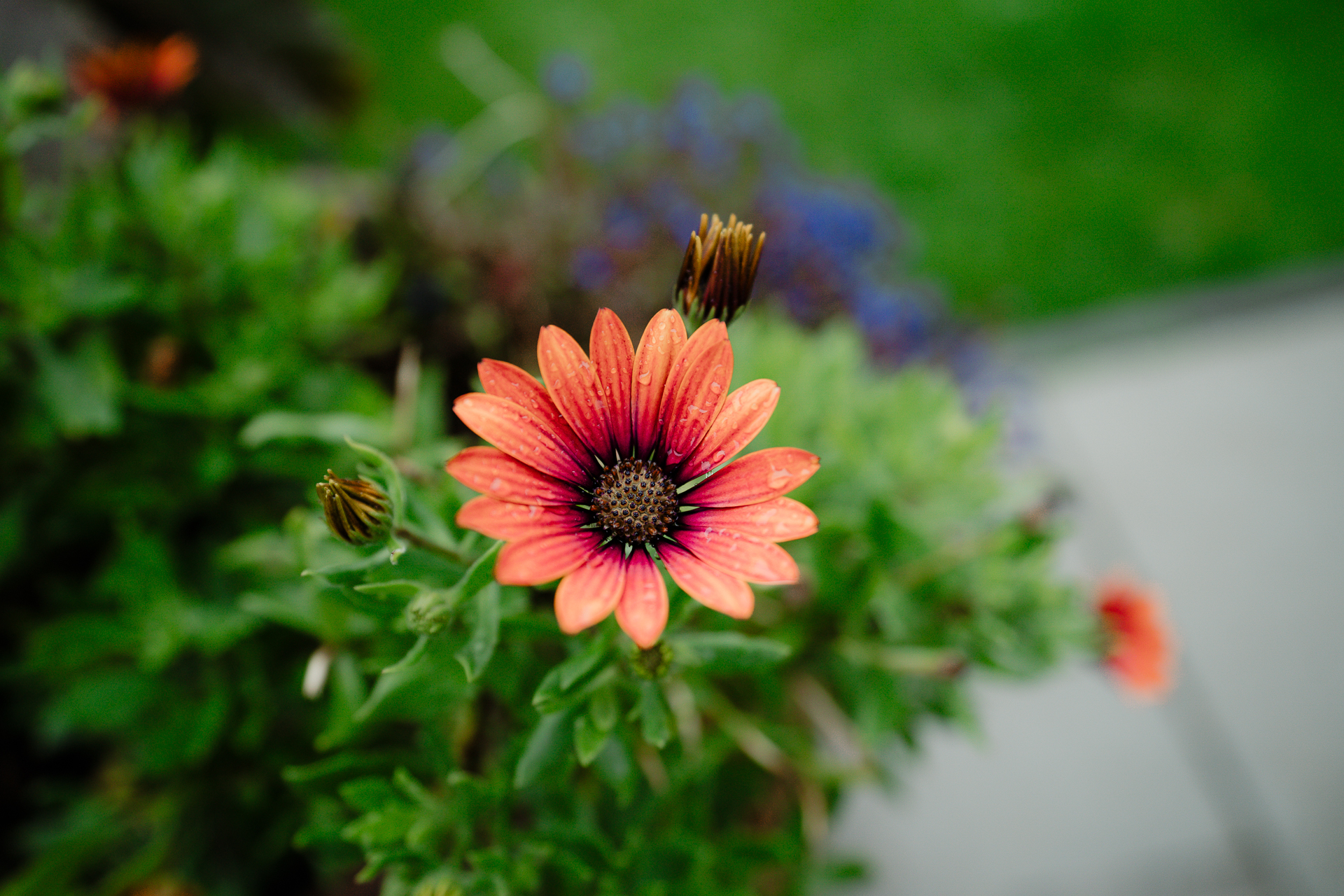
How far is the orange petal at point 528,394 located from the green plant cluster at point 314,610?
0.55 feet

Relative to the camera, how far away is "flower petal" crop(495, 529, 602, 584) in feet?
1.43

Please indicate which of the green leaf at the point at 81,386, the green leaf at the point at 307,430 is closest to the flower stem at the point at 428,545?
the green leaf at the point at 307,430

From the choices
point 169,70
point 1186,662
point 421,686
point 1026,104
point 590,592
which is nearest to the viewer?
point 590,592

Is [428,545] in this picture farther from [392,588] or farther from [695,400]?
[695,400]

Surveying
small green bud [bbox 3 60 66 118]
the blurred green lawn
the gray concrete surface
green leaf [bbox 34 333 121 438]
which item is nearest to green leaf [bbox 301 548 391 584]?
green leaf [bbox 34 333 121 438]

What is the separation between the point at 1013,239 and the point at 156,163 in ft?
6.13

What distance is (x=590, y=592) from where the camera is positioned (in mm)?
463

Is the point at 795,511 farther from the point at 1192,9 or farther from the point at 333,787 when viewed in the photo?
the point at 1192,9

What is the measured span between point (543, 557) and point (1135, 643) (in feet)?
2.53

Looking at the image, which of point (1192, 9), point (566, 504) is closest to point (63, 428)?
point (566, 504)

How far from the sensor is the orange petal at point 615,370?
1.68ft

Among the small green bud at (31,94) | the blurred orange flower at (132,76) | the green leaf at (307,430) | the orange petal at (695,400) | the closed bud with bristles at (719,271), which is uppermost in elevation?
the blurred orange flower at (132,76)

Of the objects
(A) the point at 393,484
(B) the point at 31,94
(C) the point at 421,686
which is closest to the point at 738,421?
(A) the point at 393,484

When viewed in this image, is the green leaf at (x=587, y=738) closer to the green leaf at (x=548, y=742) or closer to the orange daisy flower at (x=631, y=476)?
the green leaf at (x=548, y=742)
